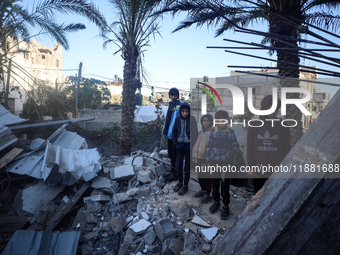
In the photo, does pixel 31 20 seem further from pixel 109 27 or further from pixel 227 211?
pixel 227 211

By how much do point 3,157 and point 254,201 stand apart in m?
4.95

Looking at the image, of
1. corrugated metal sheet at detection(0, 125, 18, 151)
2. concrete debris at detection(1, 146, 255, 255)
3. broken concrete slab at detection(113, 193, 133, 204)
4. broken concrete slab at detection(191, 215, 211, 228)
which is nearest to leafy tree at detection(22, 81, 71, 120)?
corrugated metal sheet at detection(0, 125, 18, 151)

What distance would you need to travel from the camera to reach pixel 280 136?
274 cm

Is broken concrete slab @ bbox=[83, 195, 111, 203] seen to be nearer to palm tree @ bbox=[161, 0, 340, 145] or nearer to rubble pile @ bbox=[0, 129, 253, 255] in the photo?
rubble pile @ bbox=[0, 129, 253, 255]

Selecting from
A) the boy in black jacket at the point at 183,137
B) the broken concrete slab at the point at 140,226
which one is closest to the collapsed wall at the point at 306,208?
the broken concrete slab at the point at 140,226

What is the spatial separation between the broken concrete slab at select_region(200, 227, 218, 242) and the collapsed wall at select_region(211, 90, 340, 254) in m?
1.50

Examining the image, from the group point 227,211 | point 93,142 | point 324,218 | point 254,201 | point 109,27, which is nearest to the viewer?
point 324,218

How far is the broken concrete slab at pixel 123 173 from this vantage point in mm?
4469

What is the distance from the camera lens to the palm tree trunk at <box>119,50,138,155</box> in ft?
21.2

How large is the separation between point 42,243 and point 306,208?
3.47 m

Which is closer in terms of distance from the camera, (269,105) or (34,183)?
(269,105)

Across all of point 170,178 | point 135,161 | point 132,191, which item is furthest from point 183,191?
point 135,161

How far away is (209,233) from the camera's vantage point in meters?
2.80

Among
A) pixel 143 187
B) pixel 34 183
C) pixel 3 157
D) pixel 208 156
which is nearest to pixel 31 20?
pixel 3 157
